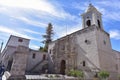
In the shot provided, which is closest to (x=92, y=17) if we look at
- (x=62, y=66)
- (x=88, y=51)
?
(x=88, y=51)

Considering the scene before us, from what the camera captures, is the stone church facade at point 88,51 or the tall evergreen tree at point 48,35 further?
the tall evergreen tree at point 48,35

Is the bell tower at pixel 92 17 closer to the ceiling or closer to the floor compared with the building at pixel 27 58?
closer to the ceiling

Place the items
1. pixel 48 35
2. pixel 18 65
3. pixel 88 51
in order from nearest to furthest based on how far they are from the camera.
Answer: pixel 18 65 → pixel 88 51 → pixel 48 35

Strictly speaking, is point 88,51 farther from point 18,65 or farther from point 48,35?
point 48,35

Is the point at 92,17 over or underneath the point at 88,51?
over

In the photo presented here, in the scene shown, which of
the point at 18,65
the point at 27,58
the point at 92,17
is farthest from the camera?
the point at 27,58

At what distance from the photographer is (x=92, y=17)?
822 inches

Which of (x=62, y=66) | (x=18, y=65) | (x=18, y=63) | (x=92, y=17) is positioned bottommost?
(x=62, y=66)

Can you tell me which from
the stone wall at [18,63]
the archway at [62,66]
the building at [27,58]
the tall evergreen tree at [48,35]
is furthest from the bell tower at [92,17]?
the tall evergreen tree at [48,35]

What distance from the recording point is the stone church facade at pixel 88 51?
667 inches

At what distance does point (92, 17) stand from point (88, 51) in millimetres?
6841

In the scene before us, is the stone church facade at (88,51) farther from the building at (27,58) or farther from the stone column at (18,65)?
the stone column at (18,65)

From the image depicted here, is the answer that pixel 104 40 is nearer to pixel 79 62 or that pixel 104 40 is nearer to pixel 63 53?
pixel 79 62

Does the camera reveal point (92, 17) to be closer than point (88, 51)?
No
